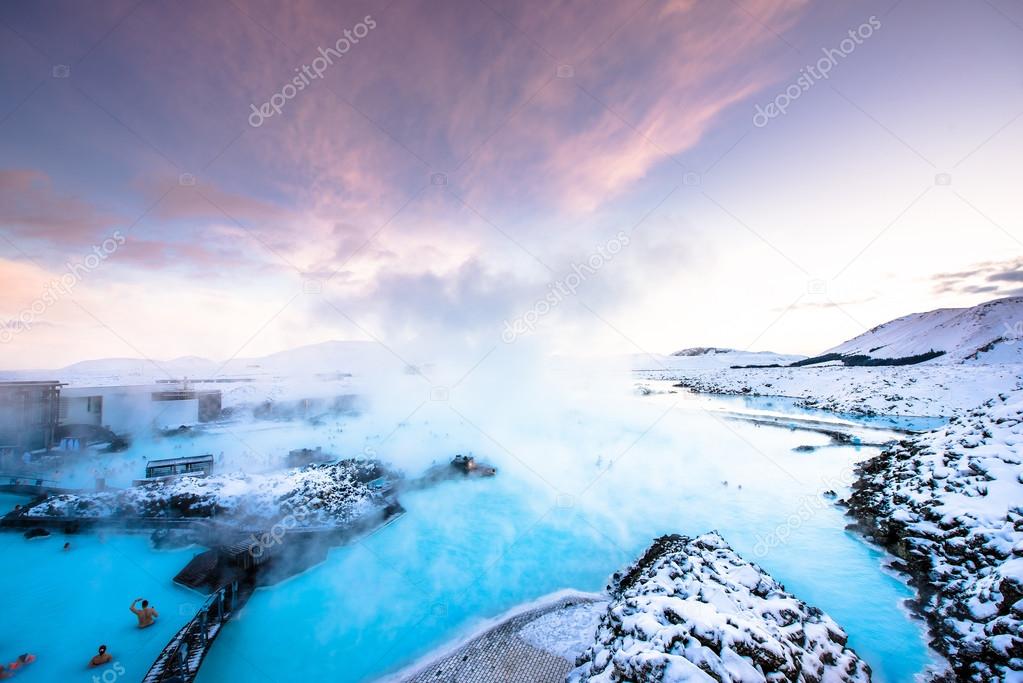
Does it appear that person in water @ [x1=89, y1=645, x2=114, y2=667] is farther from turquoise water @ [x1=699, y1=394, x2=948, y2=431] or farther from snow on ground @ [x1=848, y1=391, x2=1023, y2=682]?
turquoise water @ [x1=699, y1=394, x2=948, y2=431]

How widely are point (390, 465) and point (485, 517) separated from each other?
9015 millimetres

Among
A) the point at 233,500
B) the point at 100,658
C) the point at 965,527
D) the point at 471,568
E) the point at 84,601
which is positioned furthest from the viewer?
the point at 233,500

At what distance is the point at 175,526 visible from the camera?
16.5 meters

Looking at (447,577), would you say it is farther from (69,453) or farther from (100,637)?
(69,453)

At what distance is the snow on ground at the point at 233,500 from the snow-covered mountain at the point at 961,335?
2914 inches

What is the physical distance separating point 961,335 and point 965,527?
111182 millimetres

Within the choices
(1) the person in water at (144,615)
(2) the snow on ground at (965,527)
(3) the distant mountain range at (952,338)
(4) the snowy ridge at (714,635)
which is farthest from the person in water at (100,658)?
(3) the distant mountain range at (952,338)

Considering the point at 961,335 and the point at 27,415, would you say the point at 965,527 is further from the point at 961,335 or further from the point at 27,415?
the point at 961,335

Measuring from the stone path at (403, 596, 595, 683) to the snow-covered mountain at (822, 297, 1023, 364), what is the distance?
69619 mm

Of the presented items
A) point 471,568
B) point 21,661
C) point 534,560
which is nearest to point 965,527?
point 534,560

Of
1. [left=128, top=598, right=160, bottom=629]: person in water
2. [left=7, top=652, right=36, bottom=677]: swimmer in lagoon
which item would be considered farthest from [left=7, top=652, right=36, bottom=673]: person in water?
[left=128, top=598, right=160, bottom=629]: person in water

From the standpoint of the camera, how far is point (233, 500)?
17.9m

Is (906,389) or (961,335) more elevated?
(961,335)

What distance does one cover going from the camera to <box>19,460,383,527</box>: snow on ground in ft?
56.6
